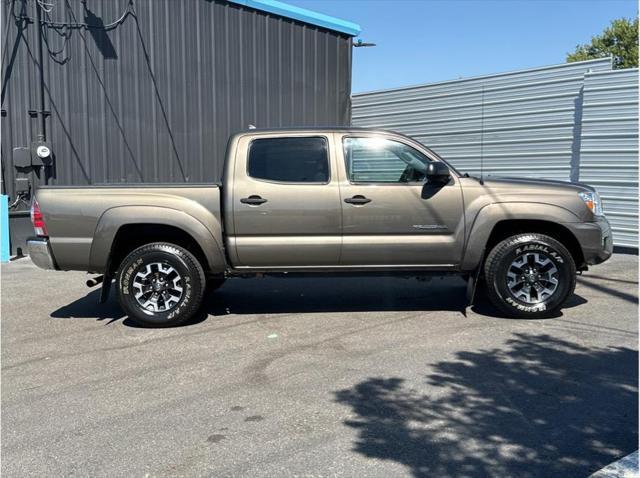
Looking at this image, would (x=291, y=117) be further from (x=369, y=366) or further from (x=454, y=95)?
(x=369, y=366)

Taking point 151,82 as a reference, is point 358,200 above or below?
below

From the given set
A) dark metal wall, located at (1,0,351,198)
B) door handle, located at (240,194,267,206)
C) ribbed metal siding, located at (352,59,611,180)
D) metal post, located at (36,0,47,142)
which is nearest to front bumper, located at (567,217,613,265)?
door handle, located at (240,194,267,206)

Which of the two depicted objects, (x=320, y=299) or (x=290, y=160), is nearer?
(x=290, y=160)

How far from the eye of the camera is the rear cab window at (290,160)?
606 cm

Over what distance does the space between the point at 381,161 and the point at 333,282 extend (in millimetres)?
2677

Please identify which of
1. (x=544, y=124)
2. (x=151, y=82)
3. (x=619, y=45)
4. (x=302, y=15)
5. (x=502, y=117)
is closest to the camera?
(x=544, y=124)

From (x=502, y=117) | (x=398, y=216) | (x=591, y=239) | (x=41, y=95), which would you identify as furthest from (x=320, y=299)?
(x=41, y=95)

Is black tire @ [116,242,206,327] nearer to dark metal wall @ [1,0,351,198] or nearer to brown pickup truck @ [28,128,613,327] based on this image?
brown pickup truck @ [28,128,613,327]

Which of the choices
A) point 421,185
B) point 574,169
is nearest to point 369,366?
point 421,185

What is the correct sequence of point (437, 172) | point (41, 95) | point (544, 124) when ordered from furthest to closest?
point (544, 124) → point (41, 95) → point (437, 172)

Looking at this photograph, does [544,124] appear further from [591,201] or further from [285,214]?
[285,214]

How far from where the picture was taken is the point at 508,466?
318cm

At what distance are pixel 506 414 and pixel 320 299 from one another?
12.0ft

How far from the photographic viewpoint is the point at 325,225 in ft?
19.6
